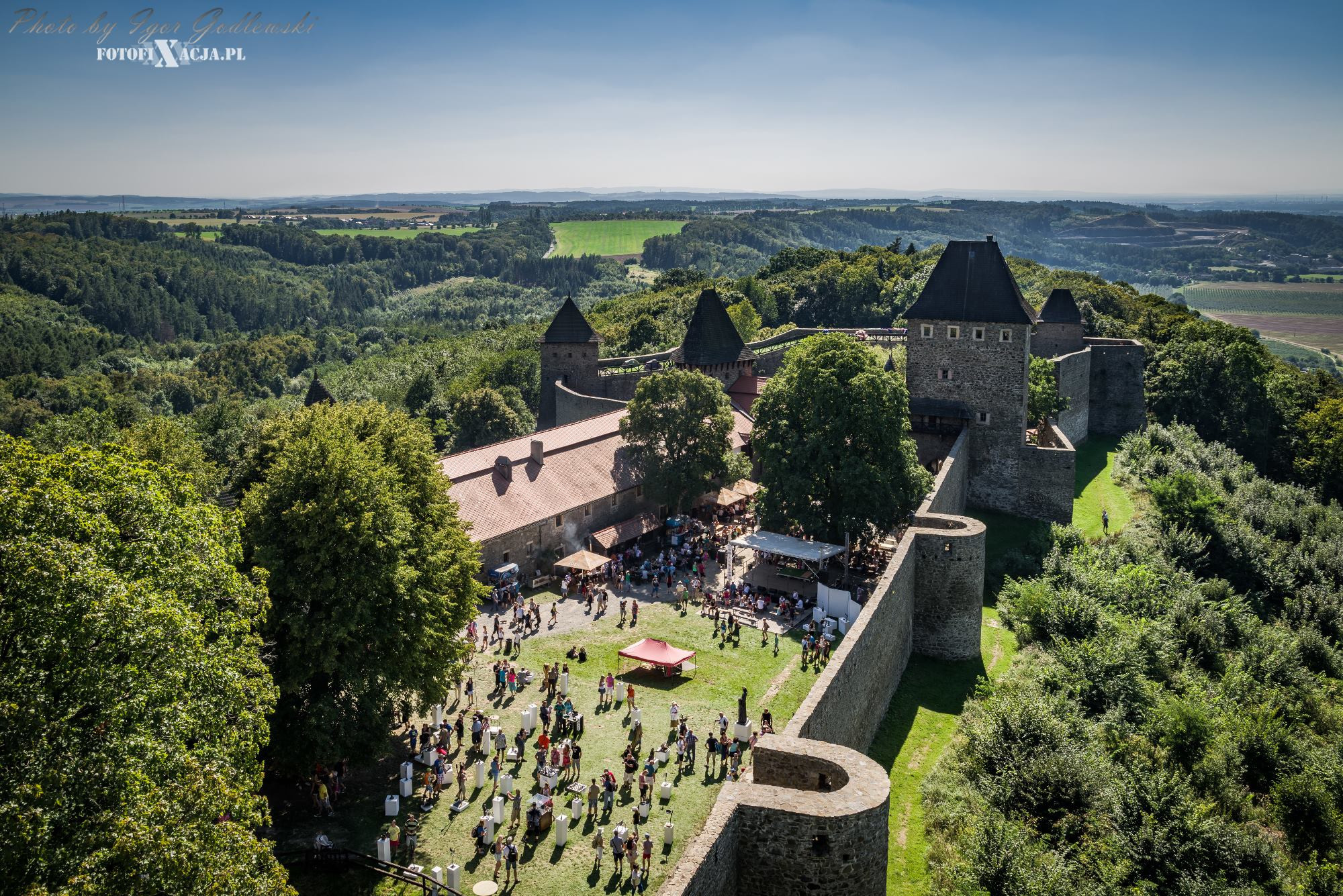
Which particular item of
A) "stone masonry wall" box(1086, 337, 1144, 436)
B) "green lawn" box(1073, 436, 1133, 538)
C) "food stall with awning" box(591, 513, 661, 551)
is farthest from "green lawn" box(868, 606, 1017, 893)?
"stone masonry wall" box(1086, 337, 1144, 436)

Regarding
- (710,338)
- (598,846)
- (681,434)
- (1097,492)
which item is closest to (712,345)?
(710,338)

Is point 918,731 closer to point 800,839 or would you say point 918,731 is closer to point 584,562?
point 800,839

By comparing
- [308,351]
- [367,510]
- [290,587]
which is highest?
[367,510]

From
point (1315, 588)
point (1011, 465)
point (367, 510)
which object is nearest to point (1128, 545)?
point (1011, 465)

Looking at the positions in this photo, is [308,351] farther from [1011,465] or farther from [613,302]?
[1011,465]

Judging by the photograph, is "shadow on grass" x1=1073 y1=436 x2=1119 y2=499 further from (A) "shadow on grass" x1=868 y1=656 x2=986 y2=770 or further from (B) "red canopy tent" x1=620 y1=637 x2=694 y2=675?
(B) "red canopy tent" x1=620 y1=637 x2=694 y2=675

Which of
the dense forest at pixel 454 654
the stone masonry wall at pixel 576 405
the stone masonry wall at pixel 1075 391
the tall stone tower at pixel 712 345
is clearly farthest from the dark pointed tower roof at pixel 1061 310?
the stone masonry wall at pixel 576 405
